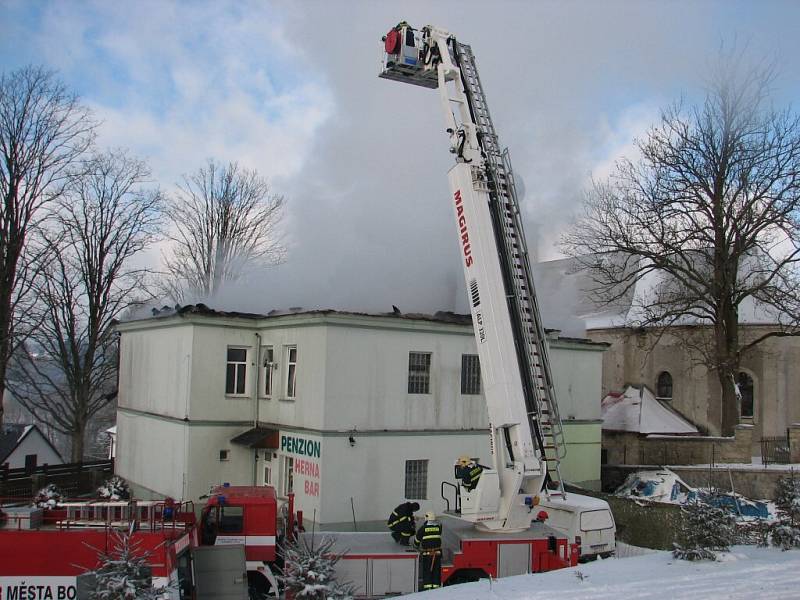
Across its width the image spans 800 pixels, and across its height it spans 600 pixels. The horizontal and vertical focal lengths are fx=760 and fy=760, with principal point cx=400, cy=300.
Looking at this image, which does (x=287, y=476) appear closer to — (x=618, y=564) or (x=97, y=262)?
(x=618, y=564)

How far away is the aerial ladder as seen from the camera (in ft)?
43.0

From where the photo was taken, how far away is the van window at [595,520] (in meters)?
15.7

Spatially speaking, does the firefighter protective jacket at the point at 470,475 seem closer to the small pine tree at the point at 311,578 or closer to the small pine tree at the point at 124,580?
the small pine tree at the point at 311,578

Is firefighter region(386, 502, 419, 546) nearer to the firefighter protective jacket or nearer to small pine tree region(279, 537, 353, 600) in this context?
the firefighter protective jacket

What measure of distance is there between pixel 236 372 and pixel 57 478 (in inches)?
389

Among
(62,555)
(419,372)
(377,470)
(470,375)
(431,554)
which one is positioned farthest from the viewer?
(470,375)

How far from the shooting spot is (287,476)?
2109 centimetres

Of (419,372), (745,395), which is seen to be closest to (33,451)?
(419,372)

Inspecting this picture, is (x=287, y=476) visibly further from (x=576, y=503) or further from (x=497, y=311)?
(x=497, y=311)

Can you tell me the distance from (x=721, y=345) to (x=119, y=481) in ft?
73.1

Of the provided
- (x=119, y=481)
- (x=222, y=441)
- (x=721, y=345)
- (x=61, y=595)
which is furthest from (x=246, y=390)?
(x=721, y=345)

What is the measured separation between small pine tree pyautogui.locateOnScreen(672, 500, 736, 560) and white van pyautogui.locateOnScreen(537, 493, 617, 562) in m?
3.48

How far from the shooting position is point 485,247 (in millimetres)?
13516

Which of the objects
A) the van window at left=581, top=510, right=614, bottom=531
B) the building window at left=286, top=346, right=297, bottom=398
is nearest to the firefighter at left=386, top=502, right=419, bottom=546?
the van window at left=581, top=510, right=614, bottom=531
